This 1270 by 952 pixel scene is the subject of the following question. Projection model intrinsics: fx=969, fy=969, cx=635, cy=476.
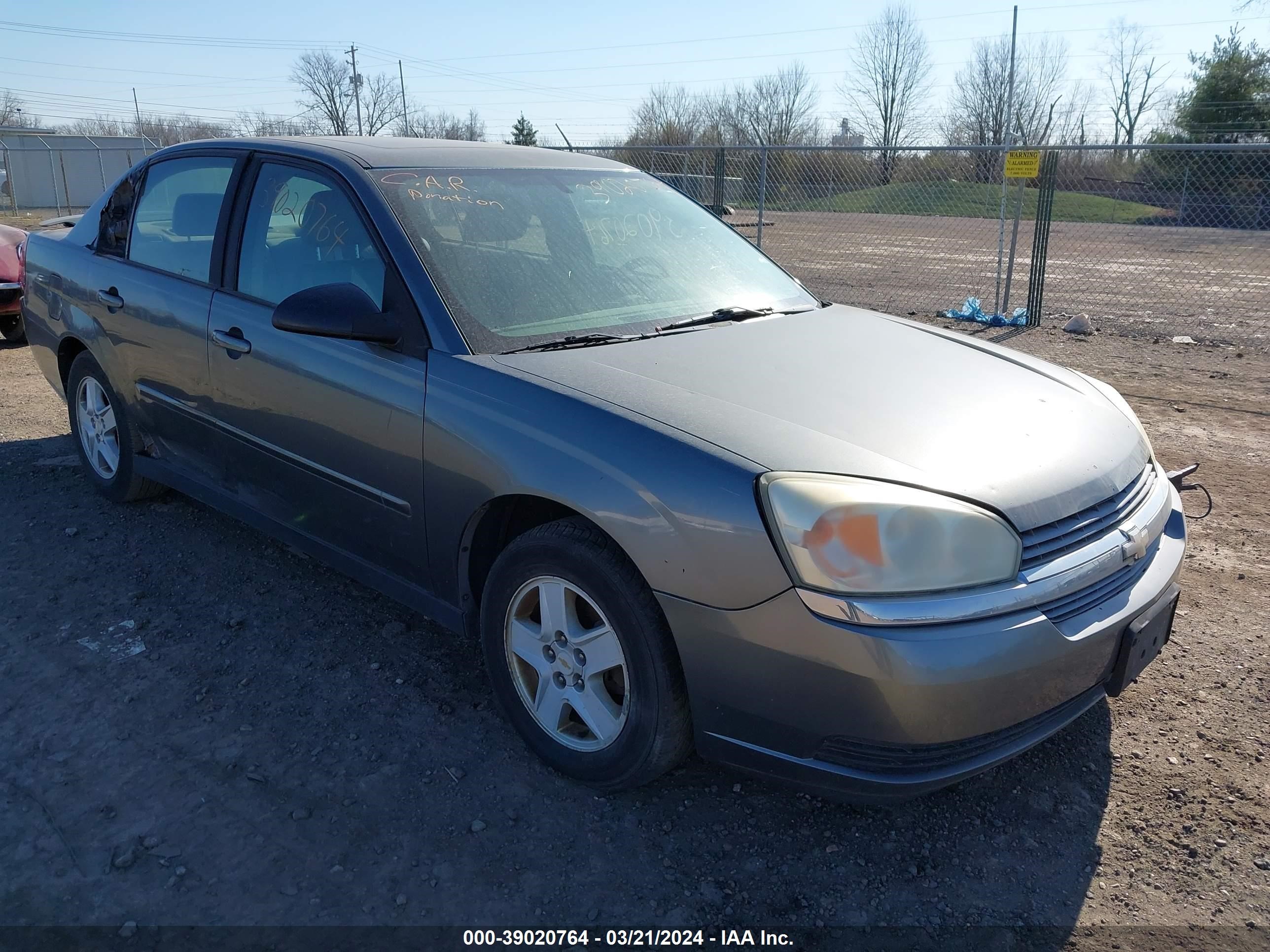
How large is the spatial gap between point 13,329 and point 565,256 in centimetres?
814

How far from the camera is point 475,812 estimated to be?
2.66m

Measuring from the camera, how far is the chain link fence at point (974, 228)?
1133 cm

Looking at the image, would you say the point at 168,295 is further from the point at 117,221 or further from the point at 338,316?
the point at 338,316

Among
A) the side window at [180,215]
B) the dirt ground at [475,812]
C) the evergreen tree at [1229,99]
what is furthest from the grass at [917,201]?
the evergreen tree at [1229,99]

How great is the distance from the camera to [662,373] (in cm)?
277

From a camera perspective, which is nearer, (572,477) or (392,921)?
(392,921)

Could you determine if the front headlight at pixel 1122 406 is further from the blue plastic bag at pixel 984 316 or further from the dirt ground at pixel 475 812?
the blue plastic bag at pixel 984 316

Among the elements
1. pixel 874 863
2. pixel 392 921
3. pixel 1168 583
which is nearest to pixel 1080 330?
pixel 1168 583

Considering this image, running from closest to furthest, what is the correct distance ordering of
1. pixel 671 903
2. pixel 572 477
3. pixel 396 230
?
pixel 671 903
pixel 572 477
pixel 396 230

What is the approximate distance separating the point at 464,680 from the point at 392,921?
1105 mm

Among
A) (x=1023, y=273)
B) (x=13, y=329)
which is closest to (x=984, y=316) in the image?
(x=1023, y=273)

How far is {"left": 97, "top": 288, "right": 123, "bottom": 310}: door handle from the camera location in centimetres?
427

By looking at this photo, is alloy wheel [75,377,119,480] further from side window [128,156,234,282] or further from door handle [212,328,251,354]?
door handle [212,328,251,354]

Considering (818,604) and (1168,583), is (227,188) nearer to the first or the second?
(818,604)
